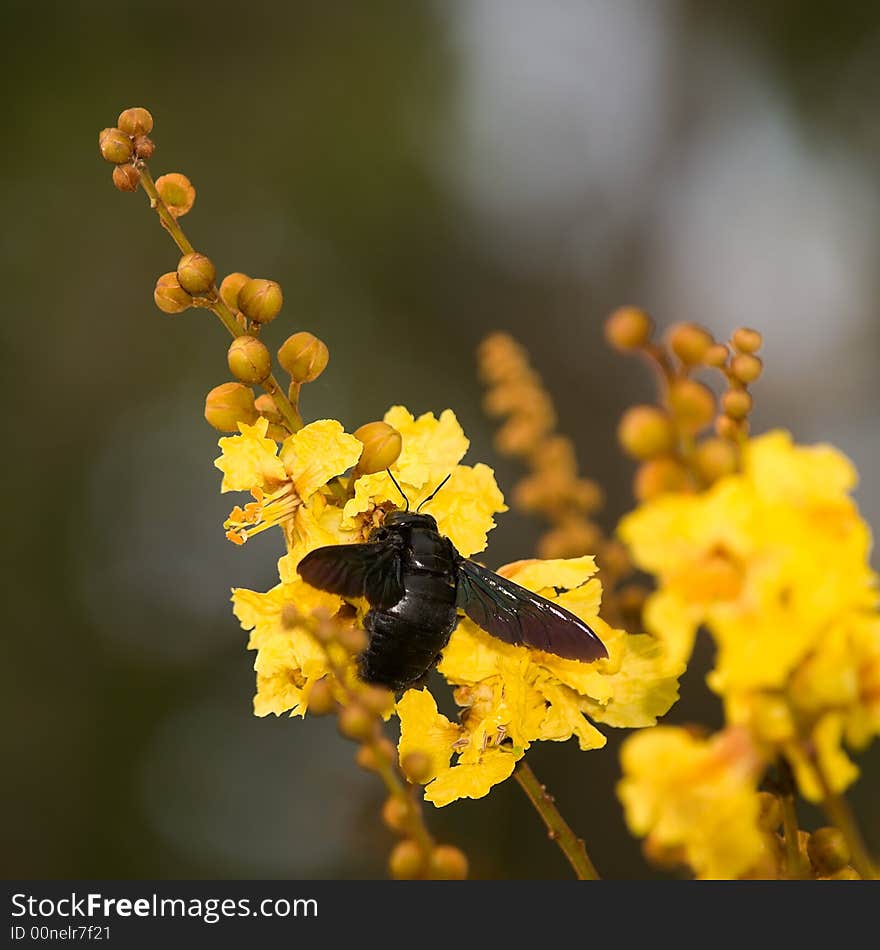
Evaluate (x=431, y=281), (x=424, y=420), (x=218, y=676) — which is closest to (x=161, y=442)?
(x=218, y=676)

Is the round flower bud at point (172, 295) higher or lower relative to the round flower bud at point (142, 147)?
lower

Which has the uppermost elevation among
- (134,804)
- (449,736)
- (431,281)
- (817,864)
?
(431,281)

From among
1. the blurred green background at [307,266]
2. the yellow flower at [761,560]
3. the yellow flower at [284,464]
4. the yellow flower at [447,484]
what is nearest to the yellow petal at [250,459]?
the yellow flower at [284,464]

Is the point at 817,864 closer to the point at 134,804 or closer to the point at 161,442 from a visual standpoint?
the point at 134,804

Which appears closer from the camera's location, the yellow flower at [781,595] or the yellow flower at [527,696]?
the yellow flower at [781,595]

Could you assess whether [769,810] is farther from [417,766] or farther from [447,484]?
[447,484]

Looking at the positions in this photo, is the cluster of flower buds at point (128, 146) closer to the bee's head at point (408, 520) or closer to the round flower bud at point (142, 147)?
the round flower bud at point (142, 147)

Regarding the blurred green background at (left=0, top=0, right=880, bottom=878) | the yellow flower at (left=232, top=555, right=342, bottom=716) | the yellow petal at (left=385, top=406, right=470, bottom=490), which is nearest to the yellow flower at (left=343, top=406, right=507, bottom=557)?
the yellow petal at (left=385, top=406, right=470, bottom=490)
